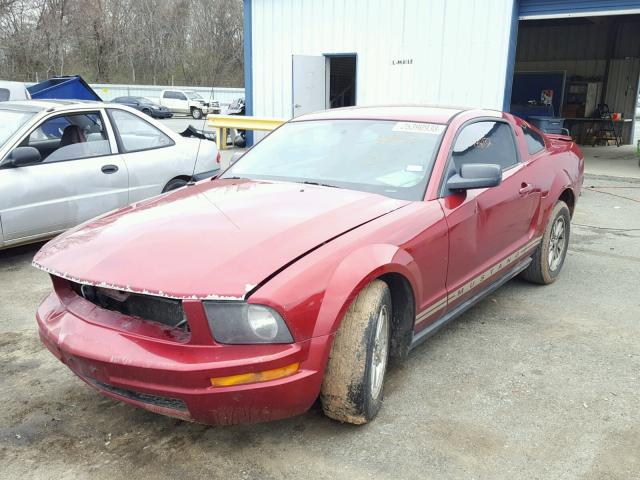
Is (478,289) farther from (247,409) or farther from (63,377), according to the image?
(63,377)

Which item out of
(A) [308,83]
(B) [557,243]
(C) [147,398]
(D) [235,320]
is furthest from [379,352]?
(A) [308,83]

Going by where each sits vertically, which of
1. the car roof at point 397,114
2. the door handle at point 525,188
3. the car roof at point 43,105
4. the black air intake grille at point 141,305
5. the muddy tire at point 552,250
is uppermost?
the car roof at point 397,114

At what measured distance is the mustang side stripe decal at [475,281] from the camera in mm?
3188

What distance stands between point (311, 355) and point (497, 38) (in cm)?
1075

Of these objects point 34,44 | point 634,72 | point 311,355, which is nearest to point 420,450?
point 311,355

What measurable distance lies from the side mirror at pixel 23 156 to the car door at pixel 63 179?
4 centimetres

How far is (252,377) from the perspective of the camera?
2.29m

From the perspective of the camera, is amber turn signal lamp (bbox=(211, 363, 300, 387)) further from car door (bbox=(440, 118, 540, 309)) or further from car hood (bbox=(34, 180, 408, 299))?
car door (bbox=(440, 118, 540, 309))

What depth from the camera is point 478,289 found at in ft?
12.3

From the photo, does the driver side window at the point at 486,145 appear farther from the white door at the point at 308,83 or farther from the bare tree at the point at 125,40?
the bare tree at the point at 125,40

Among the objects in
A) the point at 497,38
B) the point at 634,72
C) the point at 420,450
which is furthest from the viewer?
the point at 634,72

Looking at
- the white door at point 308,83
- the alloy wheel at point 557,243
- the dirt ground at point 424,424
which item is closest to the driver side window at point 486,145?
the alloy wheel at point 557,243

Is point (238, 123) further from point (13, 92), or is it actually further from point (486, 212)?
point (486, 212)

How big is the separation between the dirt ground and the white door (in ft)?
33.1
